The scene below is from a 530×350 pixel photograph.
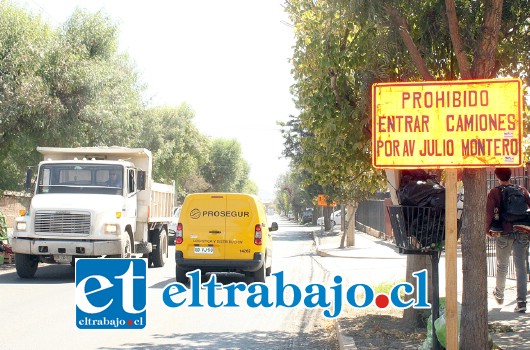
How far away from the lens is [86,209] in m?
16.2

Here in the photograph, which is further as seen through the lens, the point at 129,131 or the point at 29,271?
the point at 129,131

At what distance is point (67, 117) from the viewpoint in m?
22.1

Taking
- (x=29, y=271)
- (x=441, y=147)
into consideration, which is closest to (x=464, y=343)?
(x=441, y=147)

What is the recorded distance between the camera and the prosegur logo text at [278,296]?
12.1 metres

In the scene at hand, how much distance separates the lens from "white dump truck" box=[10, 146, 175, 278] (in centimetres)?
1619

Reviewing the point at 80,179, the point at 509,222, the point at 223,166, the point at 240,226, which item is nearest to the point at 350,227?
the point at 80,179

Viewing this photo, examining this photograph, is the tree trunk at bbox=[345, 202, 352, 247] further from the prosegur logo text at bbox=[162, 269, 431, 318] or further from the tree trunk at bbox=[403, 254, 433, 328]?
the tree trunk at bbox=[403, 254, 433, 328]

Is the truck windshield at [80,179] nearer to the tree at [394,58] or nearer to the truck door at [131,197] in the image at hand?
the truck door at [131,197]

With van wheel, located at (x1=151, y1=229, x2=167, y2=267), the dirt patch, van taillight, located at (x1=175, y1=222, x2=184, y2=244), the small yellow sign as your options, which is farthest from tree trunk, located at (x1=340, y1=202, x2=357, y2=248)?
the small yellow sign

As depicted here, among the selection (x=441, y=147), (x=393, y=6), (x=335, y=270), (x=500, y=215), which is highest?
(x=393, y=6)

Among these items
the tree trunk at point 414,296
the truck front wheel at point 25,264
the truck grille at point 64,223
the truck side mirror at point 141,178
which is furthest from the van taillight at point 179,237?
the tree trunk at point 414,296

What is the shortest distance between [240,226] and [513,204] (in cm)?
717

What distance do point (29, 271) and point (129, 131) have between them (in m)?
10.4

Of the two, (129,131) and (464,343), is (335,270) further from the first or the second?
(464,343)
